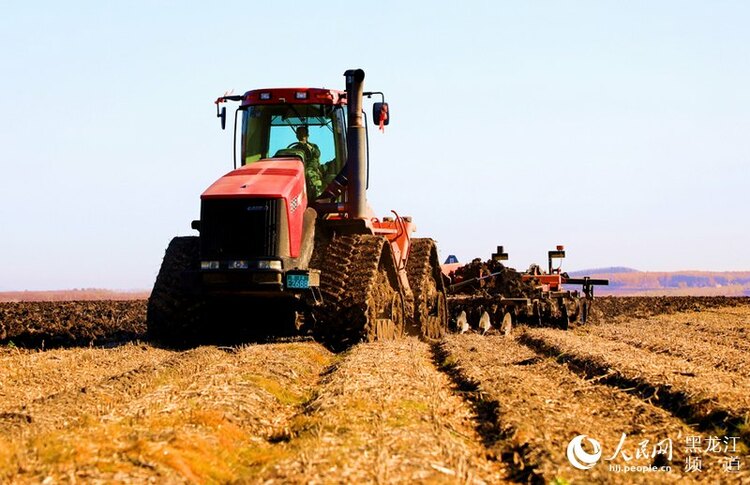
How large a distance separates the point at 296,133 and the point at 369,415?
935cm

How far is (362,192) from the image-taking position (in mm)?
16375

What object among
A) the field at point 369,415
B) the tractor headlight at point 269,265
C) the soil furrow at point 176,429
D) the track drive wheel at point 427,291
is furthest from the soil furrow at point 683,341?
the tractor headlight at point 269,265

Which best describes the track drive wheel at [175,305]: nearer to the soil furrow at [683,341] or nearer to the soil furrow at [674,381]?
the soil furrow at [674,381]

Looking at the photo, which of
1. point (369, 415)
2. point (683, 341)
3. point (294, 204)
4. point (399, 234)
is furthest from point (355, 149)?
point (369, 415)

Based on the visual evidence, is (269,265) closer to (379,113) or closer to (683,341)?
(379,113)

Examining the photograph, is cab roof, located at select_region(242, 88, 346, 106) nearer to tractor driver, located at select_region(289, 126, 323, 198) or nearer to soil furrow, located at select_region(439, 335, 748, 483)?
tractor driver, located at select_region(289, 126, 323, 198)

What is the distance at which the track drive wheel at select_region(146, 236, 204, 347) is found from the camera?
15.5 m

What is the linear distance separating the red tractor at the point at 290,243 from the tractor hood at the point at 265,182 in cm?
2

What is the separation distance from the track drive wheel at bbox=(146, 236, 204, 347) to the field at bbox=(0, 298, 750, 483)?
0.56 m

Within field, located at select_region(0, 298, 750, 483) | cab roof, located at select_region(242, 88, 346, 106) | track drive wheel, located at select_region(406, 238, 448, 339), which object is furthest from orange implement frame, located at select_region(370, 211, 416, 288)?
field, located at select_region(0, 298, 750, 483)

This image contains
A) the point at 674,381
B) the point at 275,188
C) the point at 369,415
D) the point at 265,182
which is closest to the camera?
the point at 369,415

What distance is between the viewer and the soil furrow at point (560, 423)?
690cm

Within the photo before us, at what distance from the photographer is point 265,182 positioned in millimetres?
14984

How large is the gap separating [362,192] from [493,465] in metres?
9.53
